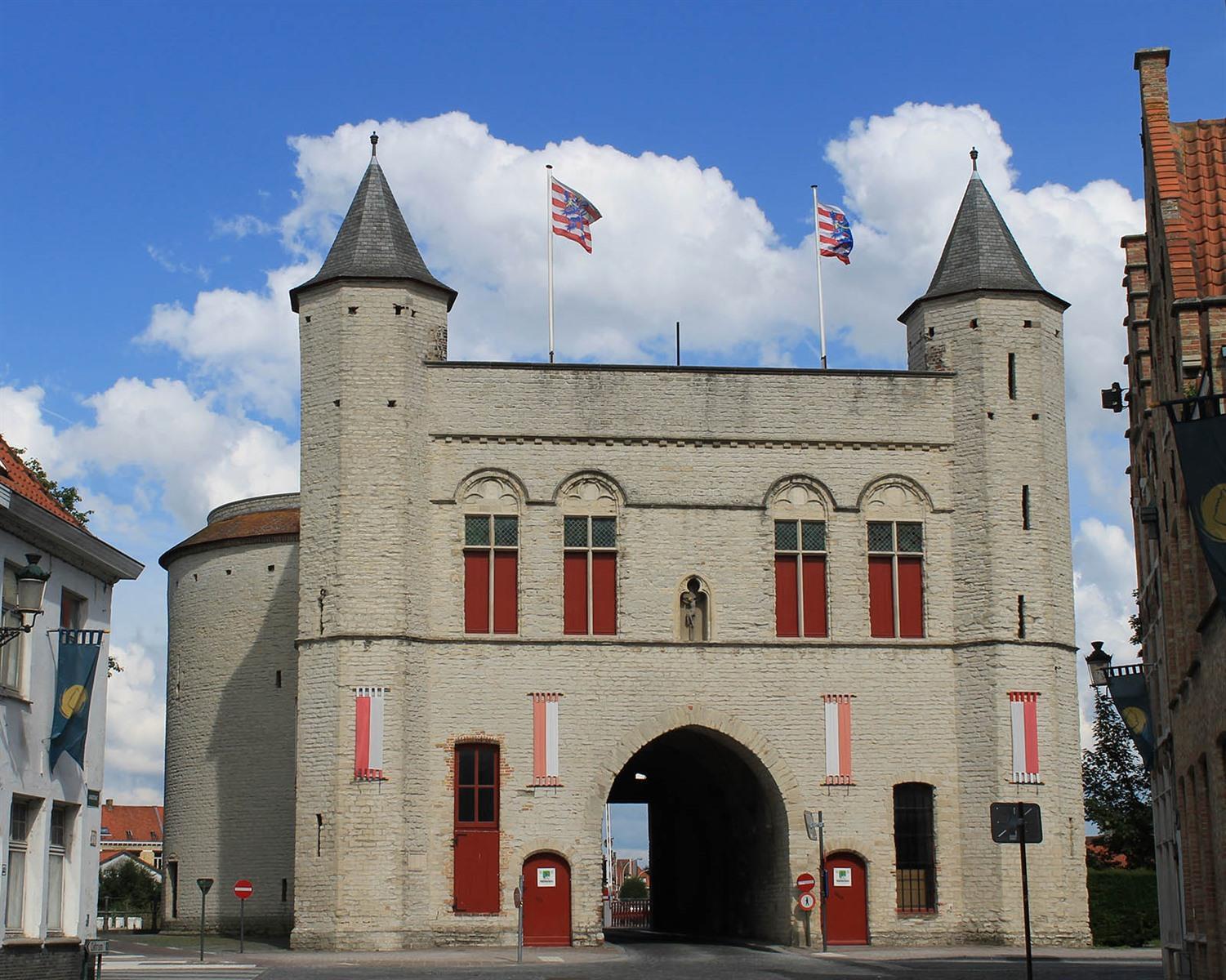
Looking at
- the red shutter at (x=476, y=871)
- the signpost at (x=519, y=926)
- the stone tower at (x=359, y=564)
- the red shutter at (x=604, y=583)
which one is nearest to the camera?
the signpost at (x=519, y=926)

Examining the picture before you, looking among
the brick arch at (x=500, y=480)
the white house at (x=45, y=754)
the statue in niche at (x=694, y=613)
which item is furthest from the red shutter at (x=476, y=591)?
the white house at (x=45, y=754)

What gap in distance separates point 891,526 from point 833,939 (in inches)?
357

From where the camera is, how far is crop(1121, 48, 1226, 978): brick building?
66.6ft

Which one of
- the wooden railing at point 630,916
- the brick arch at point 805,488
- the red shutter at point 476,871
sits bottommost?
the wooden railing at point 630,916

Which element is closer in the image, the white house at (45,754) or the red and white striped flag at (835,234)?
the white house at (45,754)

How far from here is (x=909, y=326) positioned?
4284 cm

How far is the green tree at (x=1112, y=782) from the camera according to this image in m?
65.6

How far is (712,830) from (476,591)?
11.0m

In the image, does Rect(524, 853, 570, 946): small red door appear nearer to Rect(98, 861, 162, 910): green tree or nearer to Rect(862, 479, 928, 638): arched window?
Rect(862, 479, 928, 638): arched window

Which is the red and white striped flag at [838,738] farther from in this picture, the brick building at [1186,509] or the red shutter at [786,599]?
the brick building at [1186,509]

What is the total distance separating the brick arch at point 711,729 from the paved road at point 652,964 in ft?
10.4

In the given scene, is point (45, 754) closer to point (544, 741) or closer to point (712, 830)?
point (544, 741)

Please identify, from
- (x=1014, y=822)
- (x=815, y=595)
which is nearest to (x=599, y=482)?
(x=815, y=595)

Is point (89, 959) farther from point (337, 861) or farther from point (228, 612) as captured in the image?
point (228, 612)
